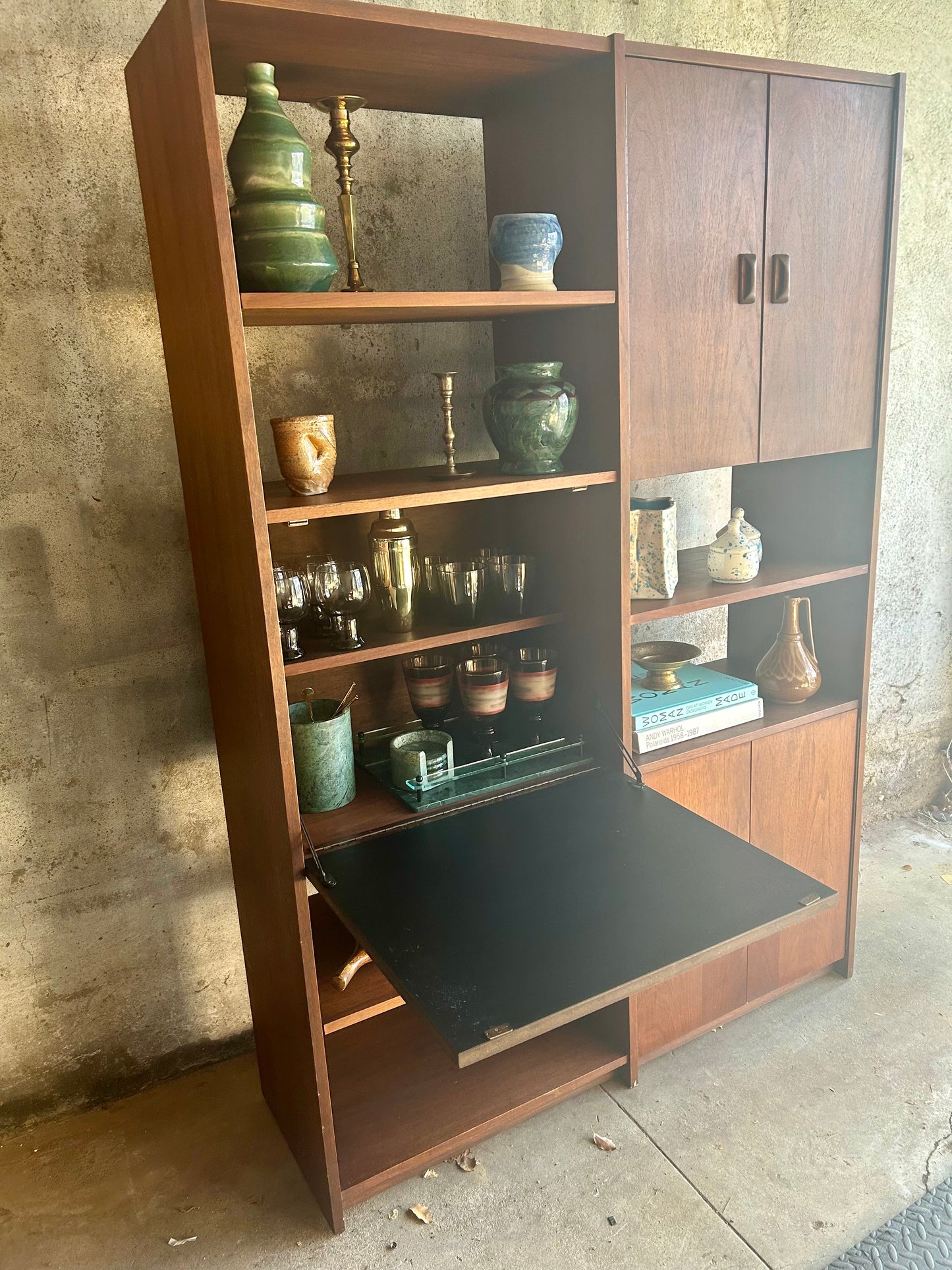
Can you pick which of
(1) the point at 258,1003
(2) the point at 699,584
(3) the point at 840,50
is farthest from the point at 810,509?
(1) the point at 258,1003

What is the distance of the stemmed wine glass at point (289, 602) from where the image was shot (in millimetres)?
1660

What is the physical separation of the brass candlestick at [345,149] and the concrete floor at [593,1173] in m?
1.76

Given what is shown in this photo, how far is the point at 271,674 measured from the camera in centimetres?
147

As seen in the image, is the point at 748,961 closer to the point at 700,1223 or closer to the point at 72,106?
the point at 700,1223

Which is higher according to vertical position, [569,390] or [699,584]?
[569,390]

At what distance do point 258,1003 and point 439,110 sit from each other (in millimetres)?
1919

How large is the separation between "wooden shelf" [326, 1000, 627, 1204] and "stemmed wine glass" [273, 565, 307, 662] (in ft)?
2.86

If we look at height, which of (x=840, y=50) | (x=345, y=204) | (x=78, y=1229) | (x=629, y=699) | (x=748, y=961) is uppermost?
(x=840, y=50)

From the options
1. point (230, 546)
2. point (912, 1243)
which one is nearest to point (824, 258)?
point (230, 546)

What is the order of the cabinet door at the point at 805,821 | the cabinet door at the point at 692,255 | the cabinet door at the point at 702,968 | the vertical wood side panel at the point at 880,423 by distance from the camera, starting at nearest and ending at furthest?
the cabinet door at the point at 692,255 < the vertical wood side panel at the point at 880,423 < the cabinet door at the point at 702,968 < the cabinet door at the point at 805,821

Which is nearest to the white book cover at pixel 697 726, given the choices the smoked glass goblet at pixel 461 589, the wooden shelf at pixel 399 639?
the wooden shelf at pixel 399 639

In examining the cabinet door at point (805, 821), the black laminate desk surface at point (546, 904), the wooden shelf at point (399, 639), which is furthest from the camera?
the cabinet door at point (805, 821)

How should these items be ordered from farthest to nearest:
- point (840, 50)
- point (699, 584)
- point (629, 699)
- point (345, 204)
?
point (840, 50) < point (699, 584) < point (629, 699) < point (345, 204)

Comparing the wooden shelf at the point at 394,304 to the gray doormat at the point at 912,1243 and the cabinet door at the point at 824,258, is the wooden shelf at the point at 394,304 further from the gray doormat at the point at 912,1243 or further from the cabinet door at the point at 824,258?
the gray doormat at the point at 912,1243
